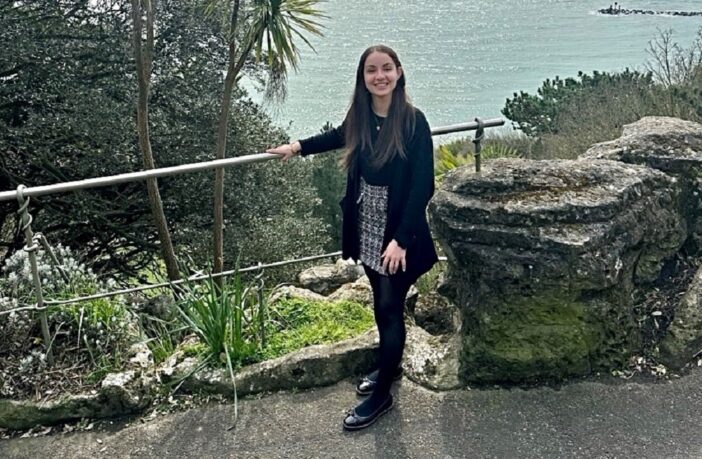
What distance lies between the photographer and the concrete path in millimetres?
2527

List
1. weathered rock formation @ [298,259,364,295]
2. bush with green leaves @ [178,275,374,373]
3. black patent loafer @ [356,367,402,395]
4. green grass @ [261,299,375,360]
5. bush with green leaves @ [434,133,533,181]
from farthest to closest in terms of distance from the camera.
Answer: bush with green leaves @ [434,133,533,181] < weathered rock formation @ [298,259,364,295] < green grass @ [261,299,375,360] < bush with green leaves @ [178,275,374,373] < black patent loafer @ [356,367,402,395]

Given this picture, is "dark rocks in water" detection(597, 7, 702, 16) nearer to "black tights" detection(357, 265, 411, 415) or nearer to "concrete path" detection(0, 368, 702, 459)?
"concrete path" detection(0, 368, 702, 459)

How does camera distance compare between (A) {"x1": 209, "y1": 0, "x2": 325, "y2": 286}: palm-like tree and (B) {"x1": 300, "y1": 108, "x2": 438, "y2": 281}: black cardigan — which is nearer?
(B) {"x1": 300, "y1": 108, "x2": 438, "y2": 281}: black cardigan

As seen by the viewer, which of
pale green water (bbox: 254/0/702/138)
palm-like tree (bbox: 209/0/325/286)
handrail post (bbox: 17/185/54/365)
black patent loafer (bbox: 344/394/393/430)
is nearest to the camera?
black patent loafer (bbox: 344/394/393/430)

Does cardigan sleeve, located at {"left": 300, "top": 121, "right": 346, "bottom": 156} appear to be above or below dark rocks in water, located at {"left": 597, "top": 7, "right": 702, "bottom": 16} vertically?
below

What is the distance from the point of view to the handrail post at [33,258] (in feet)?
9.04

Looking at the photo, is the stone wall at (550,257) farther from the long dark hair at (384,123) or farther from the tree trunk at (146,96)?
the tree trunk at (146,96)

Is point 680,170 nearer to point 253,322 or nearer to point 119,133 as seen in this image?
point 253,322

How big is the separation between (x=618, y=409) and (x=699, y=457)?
34cm

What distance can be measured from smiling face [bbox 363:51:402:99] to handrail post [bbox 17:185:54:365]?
1.40 m

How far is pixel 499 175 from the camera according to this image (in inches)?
116

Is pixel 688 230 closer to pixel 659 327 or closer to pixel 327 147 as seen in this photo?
pixel 659 327

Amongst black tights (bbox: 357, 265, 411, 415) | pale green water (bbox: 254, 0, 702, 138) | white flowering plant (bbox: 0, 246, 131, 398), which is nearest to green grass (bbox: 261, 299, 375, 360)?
black tights (bbox: 357, 265, 411, 415)

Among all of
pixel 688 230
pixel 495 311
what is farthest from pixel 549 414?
pixel 688 230
